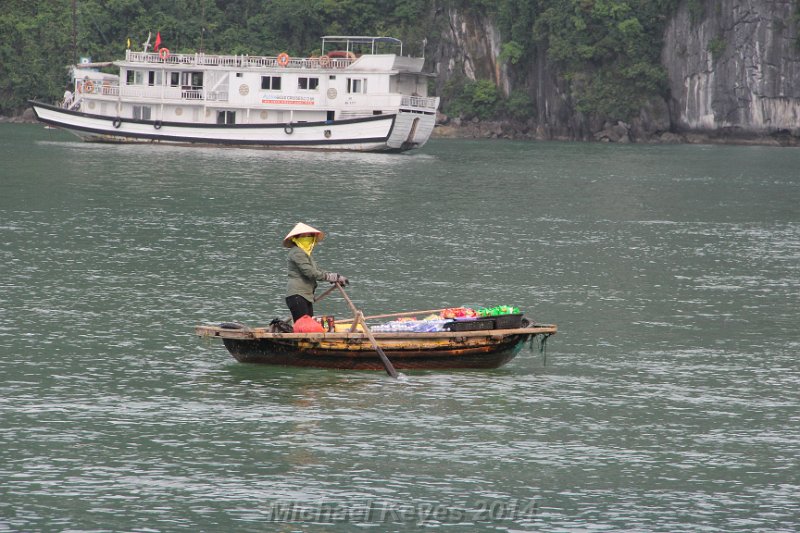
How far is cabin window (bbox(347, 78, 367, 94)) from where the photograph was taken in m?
62.5

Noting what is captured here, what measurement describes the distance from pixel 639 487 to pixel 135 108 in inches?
2205

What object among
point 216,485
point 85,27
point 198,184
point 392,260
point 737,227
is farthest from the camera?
point 85,27

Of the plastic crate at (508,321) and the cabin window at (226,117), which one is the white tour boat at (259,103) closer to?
the cabin window at (226,117)

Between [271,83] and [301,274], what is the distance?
47.5 metres

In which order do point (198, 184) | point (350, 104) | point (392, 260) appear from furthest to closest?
point (350, 104) → point (198, 184) → point (392, 260)

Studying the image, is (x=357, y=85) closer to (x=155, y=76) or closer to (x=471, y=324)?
(x=155, y=76)

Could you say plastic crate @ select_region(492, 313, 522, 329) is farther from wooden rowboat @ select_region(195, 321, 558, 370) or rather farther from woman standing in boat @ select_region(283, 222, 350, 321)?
woman standing in boat @ select_region(283, 222, 350, 321)

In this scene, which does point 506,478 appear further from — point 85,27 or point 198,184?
point 85,27

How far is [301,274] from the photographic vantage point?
16.6m

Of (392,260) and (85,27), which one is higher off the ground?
(85,27)

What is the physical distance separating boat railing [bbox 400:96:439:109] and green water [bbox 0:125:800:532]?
27152 millimetres

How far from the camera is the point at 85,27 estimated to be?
3954 inches

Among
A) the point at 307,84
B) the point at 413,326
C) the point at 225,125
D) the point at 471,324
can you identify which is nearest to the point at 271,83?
the point at 307,84

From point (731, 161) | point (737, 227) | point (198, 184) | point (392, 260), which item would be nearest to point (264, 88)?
point (198, 184)
